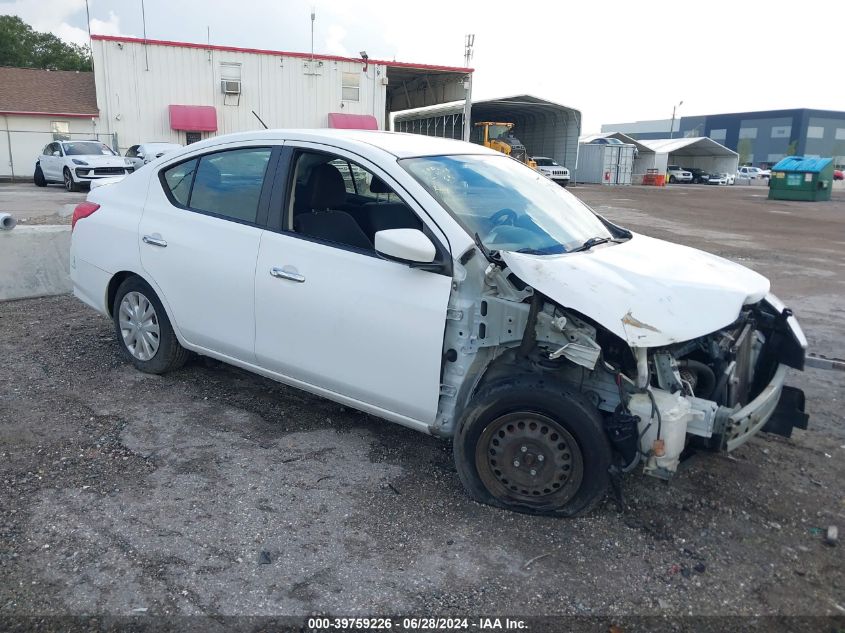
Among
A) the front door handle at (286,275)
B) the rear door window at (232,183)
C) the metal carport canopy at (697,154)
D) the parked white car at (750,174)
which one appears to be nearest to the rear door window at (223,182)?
the rear door window at (232,183)

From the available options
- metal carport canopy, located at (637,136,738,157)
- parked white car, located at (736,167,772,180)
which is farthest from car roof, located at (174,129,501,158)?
parked white car, located at (736,167,772,180)

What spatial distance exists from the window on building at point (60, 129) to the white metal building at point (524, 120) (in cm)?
1743

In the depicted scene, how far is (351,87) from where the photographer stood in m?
32.4

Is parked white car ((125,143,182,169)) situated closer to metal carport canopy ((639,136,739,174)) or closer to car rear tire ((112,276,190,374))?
car rear tire ((112,276,190,374))

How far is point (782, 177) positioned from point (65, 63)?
53.2 meters

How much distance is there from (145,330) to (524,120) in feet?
154

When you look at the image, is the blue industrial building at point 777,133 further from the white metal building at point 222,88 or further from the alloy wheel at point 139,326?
the alloy wheel at point 139,326

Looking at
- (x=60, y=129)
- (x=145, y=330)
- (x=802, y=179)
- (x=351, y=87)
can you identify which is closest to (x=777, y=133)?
(x=802, y=179)

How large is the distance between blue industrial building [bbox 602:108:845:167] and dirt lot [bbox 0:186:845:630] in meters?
95.1

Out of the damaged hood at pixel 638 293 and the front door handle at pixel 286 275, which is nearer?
the damaged hood at pixel 638 293

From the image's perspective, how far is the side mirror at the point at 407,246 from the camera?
129 inches

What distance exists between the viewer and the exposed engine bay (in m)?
3.06

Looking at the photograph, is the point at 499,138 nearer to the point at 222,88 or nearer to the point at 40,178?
the point at 222,88

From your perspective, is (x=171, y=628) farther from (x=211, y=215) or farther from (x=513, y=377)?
(x=211, y=215)
